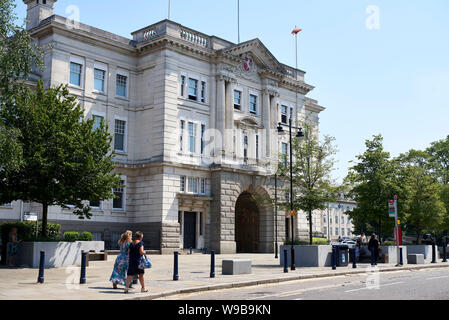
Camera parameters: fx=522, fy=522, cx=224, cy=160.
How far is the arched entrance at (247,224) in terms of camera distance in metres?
48.1

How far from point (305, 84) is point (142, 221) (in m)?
23.2

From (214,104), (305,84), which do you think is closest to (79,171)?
(214,104)

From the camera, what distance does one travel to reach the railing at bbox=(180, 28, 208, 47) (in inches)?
1681

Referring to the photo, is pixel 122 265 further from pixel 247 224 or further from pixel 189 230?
pixel 247 224

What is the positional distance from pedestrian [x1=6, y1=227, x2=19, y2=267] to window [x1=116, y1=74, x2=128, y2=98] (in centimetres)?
1941

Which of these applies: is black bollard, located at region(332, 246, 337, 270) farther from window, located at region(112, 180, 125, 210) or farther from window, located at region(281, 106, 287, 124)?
window, located at region(281, 106, 287, 124)

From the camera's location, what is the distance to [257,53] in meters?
48.2

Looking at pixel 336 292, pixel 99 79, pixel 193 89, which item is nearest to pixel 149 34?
pixel 193 89

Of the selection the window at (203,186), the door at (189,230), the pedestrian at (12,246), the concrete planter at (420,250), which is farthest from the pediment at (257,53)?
the pedestrian at (12,246)

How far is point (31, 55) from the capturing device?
22.8 metres

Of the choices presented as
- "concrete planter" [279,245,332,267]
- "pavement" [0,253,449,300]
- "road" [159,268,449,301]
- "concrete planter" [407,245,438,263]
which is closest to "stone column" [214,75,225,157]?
"concrete planter" [407,245,438,263]

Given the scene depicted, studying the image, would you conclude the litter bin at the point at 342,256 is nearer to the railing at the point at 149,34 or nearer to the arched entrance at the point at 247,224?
the arched entrance at the point at 247,224

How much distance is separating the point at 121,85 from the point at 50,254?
2103 cm

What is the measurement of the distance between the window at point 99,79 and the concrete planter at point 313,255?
20.7 metres
